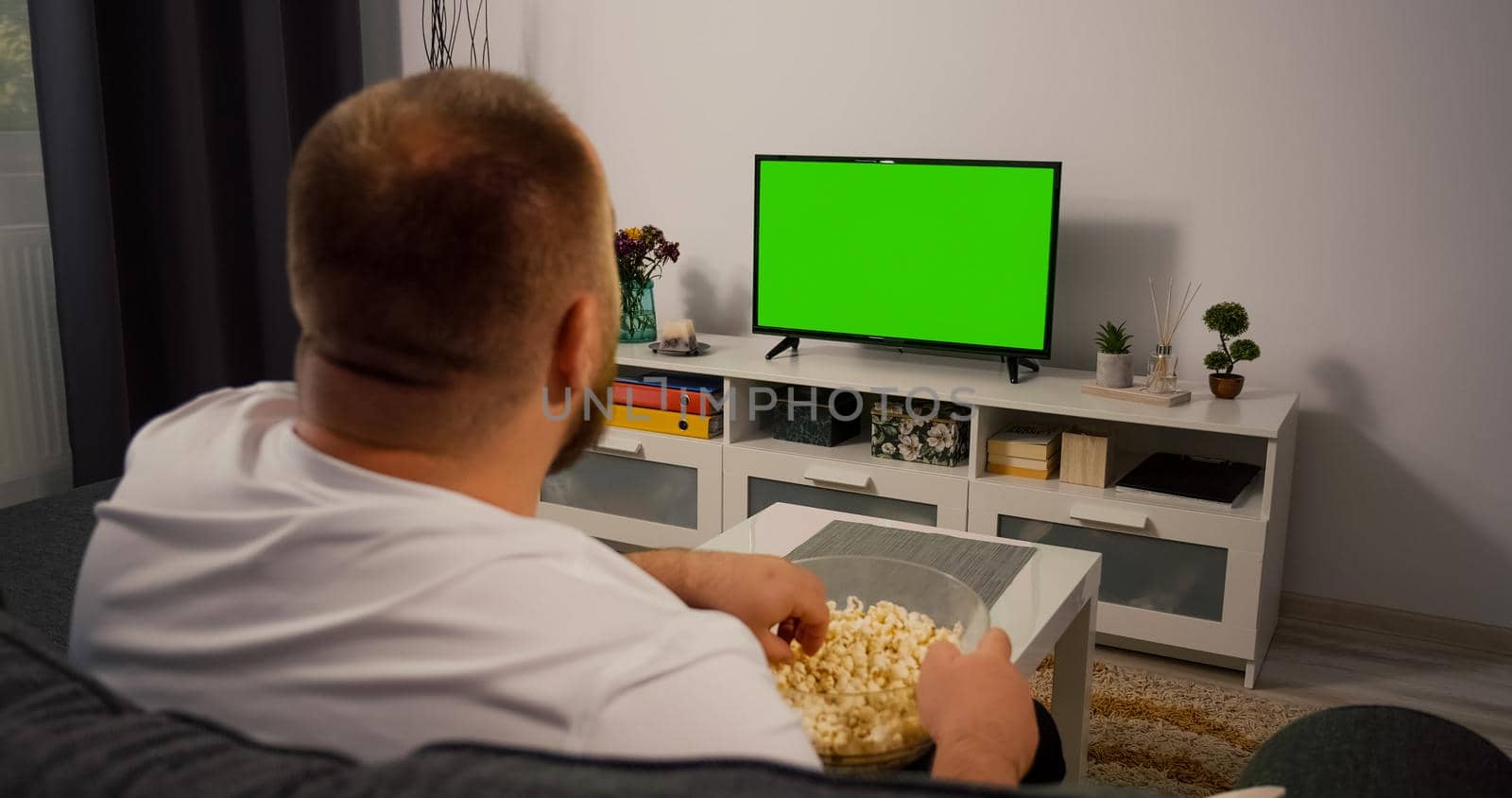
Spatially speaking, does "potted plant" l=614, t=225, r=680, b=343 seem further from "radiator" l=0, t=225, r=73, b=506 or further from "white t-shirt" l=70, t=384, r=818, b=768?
"white t-shirt" l=70, t=384, r=818, b=768

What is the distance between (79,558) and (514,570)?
56.1 inches

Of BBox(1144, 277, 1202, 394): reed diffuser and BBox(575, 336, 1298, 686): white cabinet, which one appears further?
BBox(1144, 277, 1202, 394): reed diffuser

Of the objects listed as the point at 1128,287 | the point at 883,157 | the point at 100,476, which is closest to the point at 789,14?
the point at 883,157

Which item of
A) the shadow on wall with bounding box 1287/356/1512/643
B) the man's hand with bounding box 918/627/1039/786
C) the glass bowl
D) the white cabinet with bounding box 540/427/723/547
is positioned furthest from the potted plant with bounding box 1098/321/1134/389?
the man's hand with bounding box 918/627/1039/786

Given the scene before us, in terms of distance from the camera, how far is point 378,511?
27.8 inches

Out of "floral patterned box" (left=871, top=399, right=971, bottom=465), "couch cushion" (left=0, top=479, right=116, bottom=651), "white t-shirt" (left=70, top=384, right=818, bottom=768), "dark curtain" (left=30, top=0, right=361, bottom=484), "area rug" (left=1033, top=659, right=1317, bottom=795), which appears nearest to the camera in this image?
"white t-shirt" (left=70, top=384, right=818, bottom=768)

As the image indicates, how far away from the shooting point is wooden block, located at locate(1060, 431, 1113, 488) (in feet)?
9.46

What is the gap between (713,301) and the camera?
12.6 feet

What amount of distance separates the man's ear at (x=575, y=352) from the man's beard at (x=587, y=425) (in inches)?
1.5

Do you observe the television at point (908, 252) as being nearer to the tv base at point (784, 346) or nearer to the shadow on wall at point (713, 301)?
the tv base at point (784, 346)

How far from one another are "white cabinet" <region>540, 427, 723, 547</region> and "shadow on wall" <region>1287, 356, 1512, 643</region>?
1525 mm

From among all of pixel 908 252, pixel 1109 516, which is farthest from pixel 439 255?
pixel 908 252

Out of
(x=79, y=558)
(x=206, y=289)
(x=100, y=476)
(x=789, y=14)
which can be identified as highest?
(x=789, y=14)

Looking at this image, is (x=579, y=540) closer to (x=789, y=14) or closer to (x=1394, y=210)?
(x=1394, y=210)
